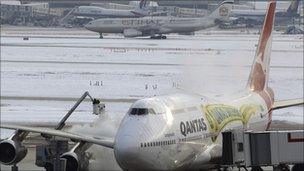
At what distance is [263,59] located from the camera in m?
45.7

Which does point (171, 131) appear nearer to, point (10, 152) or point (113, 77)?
point (10, 152)

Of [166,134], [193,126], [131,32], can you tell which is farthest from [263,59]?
[131,32]

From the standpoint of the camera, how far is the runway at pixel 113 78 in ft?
185

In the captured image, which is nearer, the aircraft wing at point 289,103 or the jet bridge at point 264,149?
the jet bridge at point 264,149

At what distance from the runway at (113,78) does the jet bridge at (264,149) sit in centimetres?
598

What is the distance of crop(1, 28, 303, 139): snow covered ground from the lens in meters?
58.1

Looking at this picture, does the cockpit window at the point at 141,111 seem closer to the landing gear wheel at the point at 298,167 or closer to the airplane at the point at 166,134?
the airplane at the point at 166,134

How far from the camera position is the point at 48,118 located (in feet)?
180

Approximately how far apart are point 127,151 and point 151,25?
6119 inches

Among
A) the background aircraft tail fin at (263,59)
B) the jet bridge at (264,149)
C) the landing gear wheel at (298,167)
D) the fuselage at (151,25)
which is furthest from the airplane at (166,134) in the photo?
the fuselage at (151,25)

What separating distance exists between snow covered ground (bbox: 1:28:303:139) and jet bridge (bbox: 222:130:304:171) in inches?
280

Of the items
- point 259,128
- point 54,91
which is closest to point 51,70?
point 54,91

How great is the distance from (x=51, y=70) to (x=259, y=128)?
5416 centimetres

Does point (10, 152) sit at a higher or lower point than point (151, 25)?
higher
